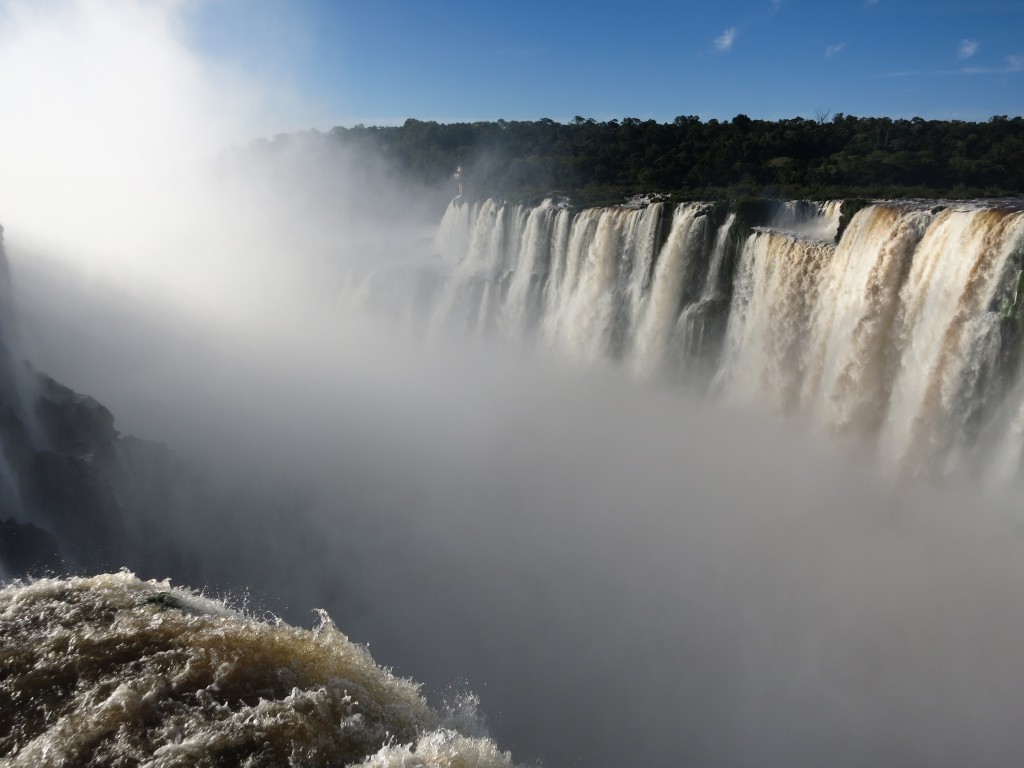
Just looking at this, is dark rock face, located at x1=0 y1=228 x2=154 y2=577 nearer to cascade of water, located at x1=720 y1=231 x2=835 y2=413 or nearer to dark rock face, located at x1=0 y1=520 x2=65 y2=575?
dark rock face, located at x1=0 y1=520 x2=65 y2=575

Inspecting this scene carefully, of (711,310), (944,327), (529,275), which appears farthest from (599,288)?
(944,327)

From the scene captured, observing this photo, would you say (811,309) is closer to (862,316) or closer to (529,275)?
(862,316)

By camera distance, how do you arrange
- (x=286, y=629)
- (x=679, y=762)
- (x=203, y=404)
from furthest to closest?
(x=203, y=404) < (x=679, y=762) < (x=286, y=629)

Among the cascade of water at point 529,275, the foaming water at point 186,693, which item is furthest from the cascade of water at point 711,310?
the foaming water at point 186,693

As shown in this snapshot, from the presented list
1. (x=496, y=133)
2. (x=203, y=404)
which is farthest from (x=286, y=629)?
(x=496, y=133)

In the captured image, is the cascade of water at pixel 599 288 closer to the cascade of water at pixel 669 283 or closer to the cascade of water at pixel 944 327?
the cascade of water at pixel 669 283

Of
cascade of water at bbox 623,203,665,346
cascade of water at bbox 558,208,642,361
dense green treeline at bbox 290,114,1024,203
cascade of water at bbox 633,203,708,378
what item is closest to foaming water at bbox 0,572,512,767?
cascade of water at bbox 633,203,708,378

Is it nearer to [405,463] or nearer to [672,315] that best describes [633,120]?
[672,315]
